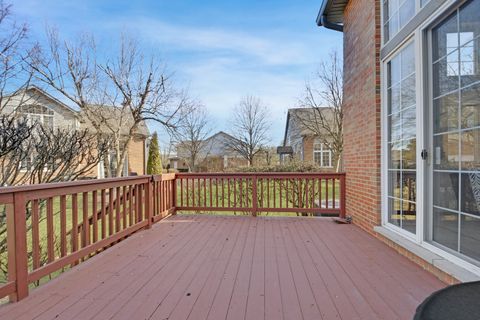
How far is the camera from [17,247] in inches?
83.3

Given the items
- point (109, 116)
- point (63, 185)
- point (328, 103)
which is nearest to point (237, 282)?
point (63, 185)

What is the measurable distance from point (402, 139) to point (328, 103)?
10806mm

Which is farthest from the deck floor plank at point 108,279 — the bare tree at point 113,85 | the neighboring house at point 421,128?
the bare tree at point 113,85

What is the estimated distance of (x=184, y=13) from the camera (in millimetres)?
8422

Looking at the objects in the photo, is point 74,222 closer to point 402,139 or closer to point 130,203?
point 130,203

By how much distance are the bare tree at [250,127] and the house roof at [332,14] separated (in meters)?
15.0

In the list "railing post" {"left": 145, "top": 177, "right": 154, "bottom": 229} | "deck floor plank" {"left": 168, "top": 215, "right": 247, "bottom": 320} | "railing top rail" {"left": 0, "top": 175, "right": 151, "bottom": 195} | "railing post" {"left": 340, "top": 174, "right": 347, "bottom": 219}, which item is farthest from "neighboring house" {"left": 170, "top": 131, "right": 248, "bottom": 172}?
"deck floor plank" {"left": 168, "top": 215, "right": 247, "bottom": 320}

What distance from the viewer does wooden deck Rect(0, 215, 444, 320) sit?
197cm

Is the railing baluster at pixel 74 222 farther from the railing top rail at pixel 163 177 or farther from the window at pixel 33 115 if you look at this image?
the window at pixel 33 115

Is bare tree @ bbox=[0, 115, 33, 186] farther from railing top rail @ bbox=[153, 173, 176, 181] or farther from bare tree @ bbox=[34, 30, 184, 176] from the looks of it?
bare tree @ bbox=[34, 30, 184, 176]

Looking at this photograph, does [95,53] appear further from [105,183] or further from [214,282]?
[214,282]

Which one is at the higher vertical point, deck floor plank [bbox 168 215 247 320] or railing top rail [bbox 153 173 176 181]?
railing top rail [bbox 153 173 176 181]

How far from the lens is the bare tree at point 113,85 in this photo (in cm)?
965

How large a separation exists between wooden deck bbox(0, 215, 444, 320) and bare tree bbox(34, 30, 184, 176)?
7279mm
